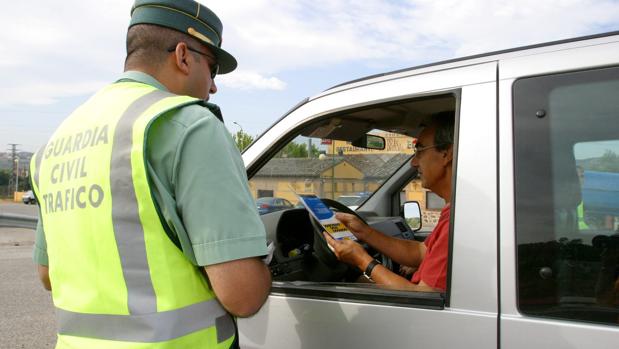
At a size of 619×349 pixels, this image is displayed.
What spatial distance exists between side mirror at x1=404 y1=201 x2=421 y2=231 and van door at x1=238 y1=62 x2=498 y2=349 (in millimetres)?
2137

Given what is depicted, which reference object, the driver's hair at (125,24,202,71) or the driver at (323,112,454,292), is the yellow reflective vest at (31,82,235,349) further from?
the driver at (323,112,454,292)

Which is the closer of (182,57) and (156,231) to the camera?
(156,231)

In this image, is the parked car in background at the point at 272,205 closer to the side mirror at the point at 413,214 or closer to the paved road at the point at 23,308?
the side mirror at the point at 413,214

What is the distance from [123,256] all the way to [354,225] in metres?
1.81

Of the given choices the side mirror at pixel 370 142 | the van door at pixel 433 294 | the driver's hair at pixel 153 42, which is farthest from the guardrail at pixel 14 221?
the driver's hair at pixel 153 42

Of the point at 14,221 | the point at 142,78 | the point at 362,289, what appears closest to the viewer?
the point at 142,78

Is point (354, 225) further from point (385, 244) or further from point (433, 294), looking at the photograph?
point (433, 294)

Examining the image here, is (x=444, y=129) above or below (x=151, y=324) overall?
above

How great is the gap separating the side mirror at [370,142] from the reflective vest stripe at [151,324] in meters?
1.84

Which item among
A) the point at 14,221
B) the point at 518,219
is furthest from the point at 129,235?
the point at 14,221

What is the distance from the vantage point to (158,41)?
4.76 ft

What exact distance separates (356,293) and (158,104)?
96 centimetres

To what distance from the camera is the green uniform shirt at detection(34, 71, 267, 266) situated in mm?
1205

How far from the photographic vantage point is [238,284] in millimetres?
1231
